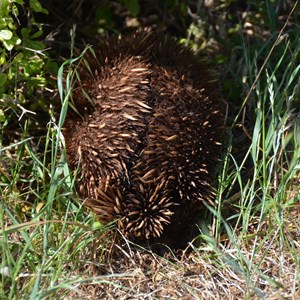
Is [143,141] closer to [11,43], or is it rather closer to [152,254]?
[152,254]

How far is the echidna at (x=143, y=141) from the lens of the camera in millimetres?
3316

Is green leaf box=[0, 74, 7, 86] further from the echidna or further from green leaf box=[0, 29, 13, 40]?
the echidna

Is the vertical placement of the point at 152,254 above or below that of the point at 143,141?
below

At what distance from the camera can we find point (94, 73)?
364 cm

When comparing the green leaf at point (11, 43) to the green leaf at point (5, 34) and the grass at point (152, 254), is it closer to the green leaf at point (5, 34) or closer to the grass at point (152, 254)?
the green leaf at point (5, 34)

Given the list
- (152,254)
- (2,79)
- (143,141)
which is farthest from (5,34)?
(152,254)

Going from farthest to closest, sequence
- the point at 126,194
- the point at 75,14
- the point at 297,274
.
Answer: the point at 75,14 < the point at 126,194 < the point at 297,274

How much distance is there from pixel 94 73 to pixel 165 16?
4.67 feet

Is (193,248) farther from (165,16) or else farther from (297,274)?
(165,16)

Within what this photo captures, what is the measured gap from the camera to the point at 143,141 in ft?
11.0

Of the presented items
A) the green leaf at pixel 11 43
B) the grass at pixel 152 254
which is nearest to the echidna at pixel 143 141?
the grass at pixel 152 254

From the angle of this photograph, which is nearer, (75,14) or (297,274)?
(297,274)

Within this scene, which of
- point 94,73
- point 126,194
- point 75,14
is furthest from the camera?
point 75,14

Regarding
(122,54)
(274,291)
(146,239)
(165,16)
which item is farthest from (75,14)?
(274,291)
